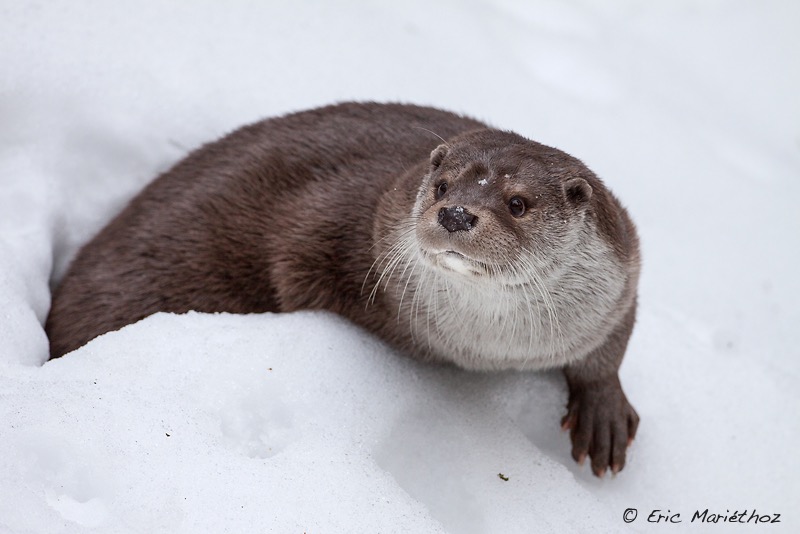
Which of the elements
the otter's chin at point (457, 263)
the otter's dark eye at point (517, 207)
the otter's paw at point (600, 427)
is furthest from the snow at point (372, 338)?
the otter's dark eye at point (517, 207)

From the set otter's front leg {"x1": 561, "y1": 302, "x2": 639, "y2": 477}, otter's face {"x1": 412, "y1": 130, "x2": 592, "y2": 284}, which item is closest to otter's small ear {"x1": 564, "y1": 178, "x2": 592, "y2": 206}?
otter's face {"x1": 412, "y1": 130, "x2": 592, "y2": 284}

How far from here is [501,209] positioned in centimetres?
195

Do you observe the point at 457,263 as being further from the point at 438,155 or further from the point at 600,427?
the point at 600,427

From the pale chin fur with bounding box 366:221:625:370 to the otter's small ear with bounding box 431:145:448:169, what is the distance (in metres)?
0.14

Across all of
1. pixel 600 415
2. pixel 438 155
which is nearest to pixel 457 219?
pixel 438 155

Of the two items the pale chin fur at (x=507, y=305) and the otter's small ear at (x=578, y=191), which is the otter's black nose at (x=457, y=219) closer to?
the pale chin fur at (x=507, y=305)

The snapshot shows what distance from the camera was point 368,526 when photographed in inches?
72.6

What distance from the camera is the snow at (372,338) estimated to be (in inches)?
74.3

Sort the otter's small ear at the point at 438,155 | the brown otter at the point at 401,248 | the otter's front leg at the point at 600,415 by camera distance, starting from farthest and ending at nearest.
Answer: the otter's front leg at the point at 600,415 < the otter's small ear at the point at 438,155 < the brown otter at the point at 401,248

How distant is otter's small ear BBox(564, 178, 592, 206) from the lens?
2025 mm

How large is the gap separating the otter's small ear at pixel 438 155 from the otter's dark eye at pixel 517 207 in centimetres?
23

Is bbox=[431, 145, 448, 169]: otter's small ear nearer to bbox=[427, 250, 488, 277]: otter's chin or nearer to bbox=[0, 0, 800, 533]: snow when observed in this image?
bbox=[427, 250, 488, 277]: otter's chin

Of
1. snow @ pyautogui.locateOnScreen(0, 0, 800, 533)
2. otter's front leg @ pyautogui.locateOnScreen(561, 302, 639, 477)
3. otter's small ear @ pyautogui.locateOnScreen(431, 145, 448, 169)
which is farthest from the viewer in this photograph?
otter's front leg @ pyautogui.locateOnScreen(561, 302, 639, 477)

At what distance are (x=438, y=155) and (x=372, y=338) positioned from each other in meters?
0.53
